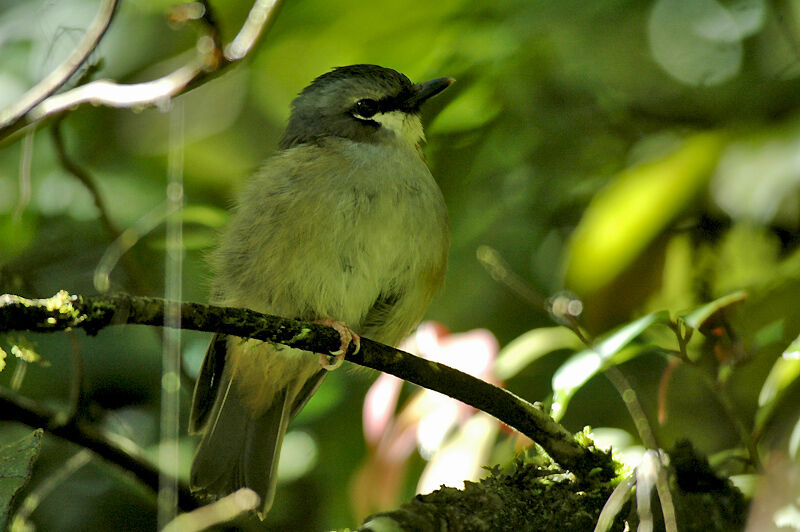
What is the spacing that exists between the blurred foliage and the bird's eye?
0.31 m

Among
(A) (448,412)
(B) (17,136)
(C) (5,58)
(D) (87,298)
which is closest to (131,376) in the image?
Answer: (B) (17,136)

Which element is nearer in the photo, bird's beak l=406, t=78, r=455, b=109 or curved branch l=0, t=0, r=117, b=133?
curved branch l=0, t=0, r=117, b=133

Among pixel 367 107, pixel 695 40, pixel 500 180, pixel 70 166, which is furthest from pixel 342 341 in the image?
pixel 695 40

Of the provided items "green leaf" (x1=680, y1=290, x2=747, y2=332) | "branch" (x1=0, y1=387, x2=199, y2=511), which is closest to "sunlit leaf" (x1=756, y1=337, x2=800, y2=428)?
"green leaf" (x1=680, y1=290, x2=747, y2=332)

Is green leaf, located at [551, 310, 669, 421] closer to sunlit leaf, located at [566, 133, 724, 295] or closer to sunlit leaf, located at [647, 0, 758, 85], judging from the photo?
sunlit leaf, located at [566, 133, 724, 295]

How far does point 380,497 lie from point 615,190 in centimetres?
140

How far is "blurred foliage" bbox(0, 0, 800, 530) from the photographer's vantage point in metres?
3.27

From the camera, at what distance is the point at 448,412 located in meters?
3.05

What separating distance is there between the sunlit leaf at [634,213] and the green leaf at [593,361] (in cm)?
54

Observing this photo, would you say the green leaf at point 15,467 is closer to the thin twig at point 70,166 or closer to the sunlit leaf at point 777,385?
the thin twig at point 70,166

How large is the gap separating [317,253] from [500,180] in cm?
141

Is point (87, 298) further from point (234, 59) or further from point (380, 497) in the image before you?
point (380, 497)

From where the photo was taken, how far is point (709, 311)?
2.52 meters

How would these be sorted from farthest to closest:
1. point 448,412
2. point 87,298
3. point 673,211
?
point 673,211 < point 448,412 < point 87,298
